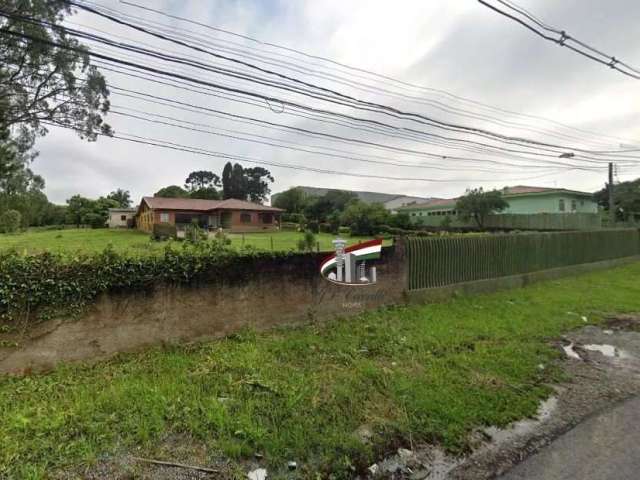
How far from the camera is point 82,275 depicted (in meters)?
3.78

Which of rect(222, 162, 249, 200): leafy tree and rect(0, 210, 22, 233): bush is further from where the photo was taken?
rect(222, 162, 249, 200): leafy tree

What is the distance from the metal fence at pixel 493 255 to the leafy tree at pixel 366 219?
46.1 ft

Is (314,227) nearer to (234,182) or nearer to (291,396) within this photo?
(291,396)

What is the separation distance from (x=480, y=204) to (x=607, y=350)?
973 inches

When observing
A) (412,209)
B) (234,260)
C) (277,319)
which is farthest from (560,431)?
(412,209)

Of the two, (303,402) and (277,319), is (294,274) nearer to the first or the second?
(277,319)

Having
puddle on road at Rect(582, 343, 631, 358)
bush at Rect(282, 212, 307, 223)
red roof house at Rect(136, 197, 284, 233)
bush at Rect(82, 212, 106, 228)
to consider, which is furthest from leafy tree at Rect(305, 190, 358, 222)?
puddle on road at Rect(582, 343, 631, 358)

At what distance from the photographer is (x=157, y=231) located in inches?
831

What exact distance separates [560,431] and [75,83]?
1795cm

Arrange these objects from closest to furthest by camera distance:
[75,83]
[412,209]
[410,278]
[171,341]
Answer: [171,341], [410,278], [75,83], [412,209]

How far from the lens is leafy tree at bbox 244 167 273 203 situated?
60500mm

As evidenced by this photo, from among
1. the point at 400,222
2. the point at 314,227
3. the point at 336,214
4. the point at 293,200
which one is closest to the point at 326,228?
the point at 314,227

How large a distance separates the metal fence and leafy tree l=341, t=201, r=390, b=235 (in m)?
14.1

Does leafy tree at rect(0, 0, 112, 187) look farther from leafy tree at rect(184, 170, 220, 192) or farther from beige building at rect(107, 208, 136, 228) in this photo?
leafy tree at rect(184, 170, 220, 192)
